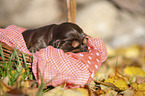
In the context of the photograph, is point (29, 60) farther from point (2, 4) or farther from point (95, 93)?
point (2, 4)

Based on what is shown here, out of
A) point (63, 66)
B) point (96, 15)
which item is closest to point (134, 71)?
point (63, 66)

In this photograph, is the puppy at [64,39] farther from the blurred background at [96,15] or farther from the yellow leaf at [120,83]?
the blurred background at [96,15]

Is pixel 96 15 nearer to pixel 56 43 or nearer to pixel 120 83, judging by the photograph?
pixel 56 43

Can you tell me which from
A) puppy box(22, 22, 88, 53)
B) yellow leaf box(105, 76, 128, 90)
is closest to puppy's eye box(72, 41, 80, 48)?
puppy box(22, 22, 88, 53)

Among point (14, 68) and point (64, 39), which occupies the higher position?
point (64, 39)

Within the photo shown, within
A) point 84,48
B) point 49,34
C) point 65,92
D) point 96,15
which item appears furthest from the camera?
point 96,15


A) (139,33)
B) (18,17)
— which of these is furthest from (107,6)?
(18,17)

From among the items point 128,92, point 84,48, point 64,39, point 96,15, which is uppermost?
point 96,15

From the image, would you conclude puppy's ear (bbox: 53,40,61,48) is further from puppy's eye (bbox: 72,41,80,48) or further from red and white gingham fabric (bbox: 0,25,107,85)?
red and white gingham fabric (bbox: 0,25,107,85)
